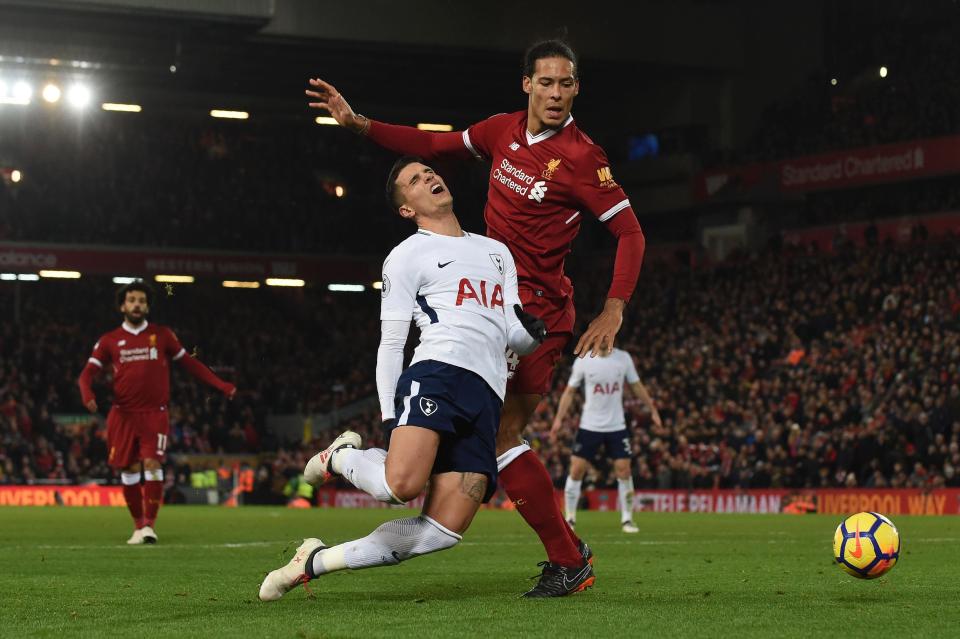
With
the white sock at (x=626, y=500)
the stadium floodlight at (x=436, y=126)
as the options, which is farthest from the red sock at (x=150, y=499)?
the stadium floodlight at (x=436, y=126)

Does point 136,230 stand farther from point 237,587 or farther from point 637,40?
point 237,587

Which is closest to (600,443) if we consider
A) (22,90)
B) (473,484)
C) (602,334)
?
(602,334)

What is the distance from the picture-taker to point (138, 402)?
512 inches

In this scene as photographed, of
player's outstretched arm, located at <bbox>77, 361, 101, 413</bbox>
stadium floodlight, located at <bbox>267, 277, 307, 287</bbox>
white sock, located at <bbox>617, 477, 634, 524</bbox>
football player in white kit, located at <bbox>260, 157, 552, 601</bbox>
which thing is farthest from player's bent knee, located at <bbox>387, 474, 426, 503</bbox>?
stadium floodlight, located at <bbox>267, 277, 307, 287</bbox>

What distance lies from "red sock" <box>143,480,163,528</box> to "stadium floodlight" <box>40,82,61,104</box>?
80.5ft

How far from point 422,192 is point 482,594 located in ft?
6.86

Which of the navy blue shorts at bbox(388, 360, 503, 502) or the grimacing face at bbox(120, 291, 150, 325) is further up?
the grimacing face at bbox(120, 291, 150, 325)

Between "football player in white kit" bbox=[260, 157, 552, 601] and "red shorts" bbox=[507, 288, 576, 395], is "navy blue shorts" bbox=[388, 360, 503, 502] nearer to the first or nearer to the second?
"football player in white kit" bbox=[260, 157, 552, 601]

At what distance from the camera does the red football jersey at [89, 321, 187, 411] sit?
13.0 metres

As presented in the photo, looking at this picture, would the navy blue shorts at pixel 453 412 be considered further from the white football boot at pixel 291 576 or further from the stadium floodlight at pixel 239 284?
the stadium floodlight at pixel 239 284

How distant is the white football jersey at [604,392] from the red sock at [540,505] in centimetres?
1019

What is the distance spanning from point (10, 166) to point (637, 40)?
19.6m

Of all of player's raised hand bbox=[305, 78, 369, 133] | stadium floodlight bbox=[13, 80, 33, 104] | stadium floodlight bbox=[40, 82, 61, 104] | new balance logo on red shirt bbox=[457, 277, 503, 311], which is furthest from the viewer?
stadium floodlight bbox=[13, 80, 33, 104]

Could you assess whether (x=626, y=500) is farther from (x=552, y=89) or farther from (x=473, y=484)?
(x=473, y=484)
